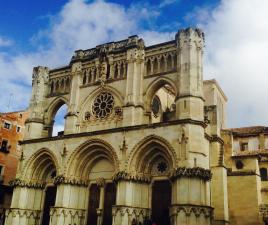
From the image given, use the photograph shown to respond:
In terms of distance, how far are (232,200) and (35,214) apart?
50.4 feet

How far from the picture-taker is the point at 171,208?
23750 millimetres

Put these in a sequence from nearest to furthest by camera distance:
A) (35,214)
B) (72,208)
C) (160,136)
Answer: (160,136) → (72,208) → (35,214)

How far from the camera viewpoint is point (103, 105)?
30.9m

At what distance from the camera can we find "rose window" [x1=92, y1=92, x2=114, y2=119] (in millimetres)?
30469

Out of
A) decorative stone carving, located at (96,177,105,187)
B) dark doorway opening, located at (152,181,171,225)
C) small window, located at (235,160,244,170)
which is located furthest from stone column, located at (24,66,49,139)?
small window, located at (235,160,244,170)

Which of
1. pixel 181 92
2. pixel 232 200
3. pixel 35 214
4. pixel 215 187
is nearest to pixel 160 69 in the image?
pixel 181 92

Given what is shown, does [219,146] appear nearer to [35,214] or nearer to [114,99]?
[114,99]

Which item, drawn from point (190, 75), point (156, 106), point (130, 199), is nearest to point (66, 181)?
point (130, 199)

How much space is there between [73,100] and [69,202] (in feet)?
26.9

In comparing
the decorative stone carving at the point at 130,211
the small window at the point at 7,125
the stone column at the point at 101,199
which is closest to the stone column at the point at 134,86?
the stone column at the point at 101,199

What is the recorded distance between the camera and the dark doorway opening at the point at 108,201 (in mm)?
27797

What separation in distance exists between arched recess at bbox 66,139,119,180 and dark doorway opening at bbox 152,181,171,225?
3.72 m

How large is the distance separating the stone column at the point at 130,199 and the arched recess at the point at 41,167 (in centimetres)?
733

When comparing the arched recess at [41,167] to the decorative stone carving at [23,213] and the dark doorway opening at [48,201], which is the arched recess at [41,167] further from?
the decorative stone carving at [23,213]
